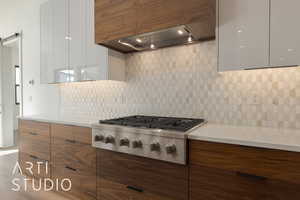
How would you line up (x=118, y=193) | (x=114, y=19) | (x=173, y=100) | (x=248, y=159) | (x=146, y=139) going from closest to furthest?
(x=248, y=159), (x=146, y=139), (x=118, y=193), (x=114, y=19), (x=173, y=100)

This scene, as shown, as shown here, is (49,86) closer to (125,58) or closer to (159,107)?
(125,58)

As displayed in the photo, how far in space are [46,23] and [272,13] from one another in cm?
283

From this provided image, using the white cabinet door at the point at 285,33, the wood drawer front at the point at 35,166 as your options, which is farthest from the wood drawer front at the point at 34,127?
the white cabinet door at the point at 285,33

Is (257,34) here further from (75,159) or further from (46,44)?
(46,44)

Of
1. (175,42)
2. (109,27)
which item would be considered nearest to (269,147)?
(175,42)

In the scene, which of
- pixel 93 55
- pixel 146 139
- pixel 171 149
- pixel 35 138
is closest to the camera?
pixel 171 149

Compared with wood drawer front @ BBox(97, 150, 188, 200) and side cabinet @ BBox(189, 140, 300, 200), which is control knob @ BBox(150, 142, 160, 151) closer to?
wood drawer front @ BBox(97, 150, 188, 200)

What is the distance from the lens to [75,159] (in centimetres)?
193

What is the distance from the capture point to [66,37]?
7.76 ft

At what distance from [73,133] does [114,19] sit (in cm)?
130

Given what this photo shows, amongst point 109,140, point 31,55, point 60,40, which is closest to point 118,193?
point 109,140

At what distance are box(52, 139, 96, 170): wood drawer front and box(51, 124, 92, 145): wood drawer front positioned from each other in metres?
0.05

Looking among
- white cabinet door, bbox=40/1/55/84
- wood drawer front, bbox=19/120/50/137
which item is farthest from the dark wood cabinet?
wood drawer front, bbox=19/120/50/137

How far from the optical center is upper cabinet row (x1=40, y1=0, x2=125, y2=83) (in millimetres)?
2093
